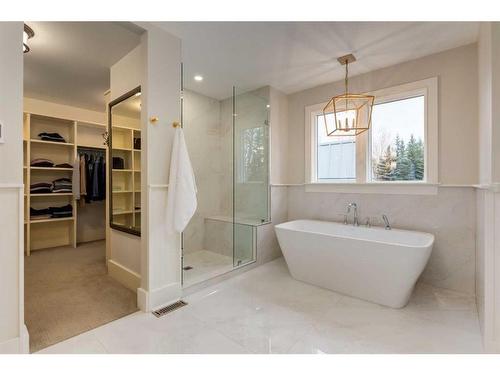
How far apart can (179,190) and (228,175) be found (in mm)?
1548

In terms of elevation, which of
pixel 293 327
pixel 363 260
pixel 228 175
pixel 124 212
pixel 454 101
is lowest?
pixel 293 327

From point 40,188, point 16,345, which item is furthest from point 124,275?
point 40,188

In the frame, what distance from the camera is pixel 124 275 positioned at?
2516mm

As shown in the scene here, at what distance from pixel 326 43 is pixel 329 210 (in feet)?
6.35

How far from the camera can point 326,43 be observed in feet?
7.38

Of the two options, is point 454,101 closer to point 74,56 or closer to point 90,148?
point 74,56

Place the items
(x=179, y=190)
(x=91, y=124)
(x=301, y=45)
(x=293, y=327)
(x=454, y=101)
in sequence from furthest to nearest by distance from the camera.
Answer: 1. (x=91, y=124)
2. (x=454, y=101)
3. (x=301, y=45)
4. (x=179, y=190)
5. (x=293, y=327)

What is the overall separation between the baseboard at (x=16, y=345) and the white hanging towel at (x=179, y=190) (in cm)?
105

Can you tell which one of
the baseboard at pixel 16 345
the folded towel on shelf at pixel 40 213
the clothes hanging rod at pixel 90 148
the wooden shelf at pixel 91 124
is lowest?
the baseboard at pixel 16 345

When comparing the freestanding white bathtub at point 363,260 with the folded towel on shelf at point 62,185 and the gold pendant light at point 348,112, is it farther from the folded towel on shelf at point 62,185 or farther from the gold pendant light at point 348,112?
the folded towel on shelf at point 62,185

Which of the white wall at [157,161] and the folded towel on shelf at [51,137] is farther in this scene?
the folded towel on shelf at [51,137]

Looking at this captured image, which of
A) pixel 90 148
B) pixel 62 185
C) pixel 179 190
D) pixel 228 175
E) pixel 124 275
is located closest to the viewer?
pixel 179 190

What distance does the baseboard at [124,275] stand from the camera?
236cm

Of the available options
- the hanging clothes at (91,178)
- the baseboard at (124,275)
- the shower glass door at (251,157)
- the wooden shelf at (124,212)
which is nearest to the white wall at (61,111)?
the hanging clothes at (91,178)
